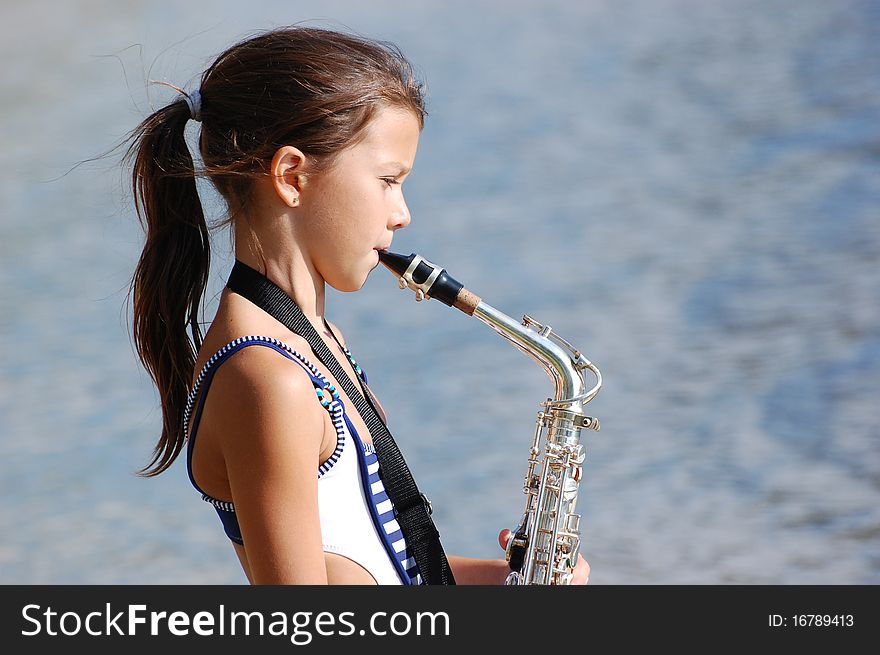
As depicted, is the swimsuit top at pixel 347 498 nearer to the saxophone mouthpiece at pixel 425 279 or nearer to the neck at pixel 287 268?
the neck at pixel 287 268

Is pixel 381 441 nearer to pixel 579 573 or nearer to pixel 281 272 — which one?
pixel 281 272

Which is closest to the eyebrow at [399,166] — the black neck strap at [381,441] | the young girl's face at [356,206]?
the young girl's face at [356,206]

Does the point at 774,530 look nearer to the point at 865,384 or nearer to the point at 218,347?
the point at 865,384

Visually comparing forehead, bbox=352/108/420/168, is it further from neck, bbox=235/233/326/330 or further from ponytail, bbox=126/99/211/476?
ponytail, bbox=126/99/211/476

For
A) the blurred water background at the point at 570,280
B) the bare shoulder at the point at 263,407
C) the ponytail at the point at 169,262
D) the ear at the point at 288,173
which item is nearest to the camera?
the bare shoulder at the point at 263,407

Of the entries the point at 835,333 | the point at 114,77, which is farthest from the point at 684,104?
the point at 114,77

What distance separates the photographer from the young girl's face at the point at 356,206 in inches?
67.8

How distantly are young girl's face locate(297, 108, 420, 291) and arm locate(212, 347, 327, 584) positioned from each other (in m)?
0.28

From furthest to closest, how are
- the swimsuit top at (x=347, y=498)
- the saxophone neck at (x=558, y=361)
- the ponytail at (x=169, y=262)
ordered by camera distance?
the saxophone neck at (x=558, y=361) < the ponytail at (x=169, y=262) < the swimsuit top at (x=347, y=498)

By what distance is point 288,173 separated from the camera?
1.72 metres

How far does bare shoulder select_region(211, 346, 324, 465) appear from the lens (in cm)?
147

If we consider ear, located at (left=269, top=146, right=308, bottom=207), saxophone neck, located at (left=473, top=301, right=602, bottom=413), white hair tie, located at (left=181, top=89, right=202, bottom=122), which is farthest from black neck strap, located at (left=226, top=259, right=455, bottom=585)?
saxophone neck, located at (left=473, top=301, right=602, bottom=413)

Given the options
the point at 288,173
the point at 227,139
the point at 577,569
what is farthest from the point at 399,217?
the point at 577,569

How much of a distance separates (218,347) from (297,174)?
0.31m
